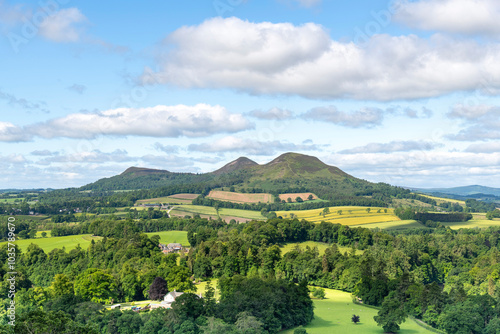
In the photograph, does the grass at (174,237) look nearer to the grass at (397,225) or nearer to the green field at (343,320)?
the green field at (343,320)

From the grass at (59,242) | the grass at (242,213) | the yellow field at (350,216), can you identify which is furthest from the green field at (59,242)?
the yellow field at (350,216)

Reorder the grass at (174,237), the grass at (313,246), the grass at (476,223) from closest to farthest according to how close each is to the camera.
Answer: the grass at (313,246)
the grass at (174,237)
the grass at (476,223)

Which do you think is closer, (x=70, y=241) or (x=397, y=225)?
(x=70, y=241)

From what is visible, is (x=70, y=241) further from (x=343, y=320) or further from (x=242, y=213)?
(x=343, y=320)

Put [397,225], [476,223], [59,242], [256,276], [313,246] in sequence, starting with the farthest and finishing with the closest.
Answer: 1. [476,223]
2. [397,225]
3. [59,242]
4. [313,246]
5. [256,276]

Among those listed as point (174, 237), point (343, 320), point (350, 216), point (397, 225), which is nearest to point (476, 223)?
point (397, 225)

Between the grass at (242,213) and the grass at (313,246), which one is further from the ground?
the grass at (242,213)
